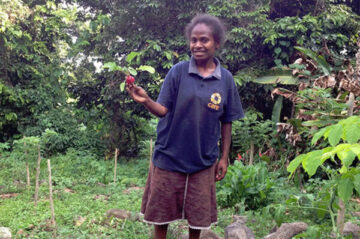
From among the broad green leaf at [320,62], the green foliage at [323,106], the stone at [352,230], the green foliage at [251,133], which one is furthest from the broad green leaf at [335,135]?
the broad green leaf at [320,62]

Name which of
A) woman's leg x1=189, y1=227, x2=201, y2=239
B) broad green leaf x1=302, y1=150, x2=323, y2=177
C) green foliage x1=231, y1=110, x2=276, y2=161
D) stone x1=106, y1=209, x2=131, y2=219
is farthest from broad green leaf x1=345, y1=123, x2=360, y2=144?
green foliage x1=231, y1=110, x2=276, y2=161

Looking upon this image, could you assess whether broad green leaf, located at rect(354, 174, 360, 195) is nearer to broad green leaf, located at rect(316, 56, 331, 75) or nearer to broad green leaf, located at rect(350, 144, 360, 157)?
broad green leaf, located at rect(350, 144, 360, 157)

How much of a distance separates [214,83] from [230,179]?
2243mm

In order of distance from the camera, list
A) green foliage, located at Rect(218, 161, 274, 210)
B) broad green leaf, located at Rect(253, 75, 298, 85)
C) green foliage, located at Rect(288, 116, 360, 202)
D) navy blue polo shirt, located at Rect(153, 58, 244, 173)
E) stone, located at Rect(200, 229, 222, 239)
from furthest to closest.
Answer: broad green leaf, located at Rect(253, 75, 298, 85), green foliage, located at Rect(218, 161, 274, 210), stone, located at Rect(200, 229, 222, 239), navy blue polo shirt, located at Rect(153, 58, 244, 173), green foliage, located at Rect(288, 116, 360, 202)

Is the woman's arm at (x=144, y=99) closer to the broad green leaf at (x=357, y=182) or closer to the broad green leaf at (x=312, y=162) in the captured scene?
the broad green leaf at (x=312, y=162)

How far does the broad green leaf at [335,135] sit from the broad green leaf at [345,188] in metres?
0.26

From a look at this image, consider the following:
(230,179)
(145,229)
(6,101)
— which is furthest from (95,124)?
(145,229)

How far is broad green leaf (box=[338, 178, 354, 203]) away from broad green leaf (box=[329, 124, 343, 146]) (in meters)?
0.26

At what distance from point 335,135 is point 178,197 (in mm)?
1042

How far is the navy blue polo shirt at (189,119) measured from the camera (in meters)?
2.06

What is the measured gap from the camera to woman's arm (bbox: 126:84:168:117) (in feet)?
6.05

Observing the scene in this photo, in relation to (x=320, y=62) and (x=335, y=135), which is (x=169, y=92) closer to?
(x=335, y=135)

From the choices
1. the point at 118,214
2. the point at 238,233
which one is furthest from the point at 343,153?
the point at 118,214

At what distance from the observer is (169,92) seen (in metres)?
2.11
